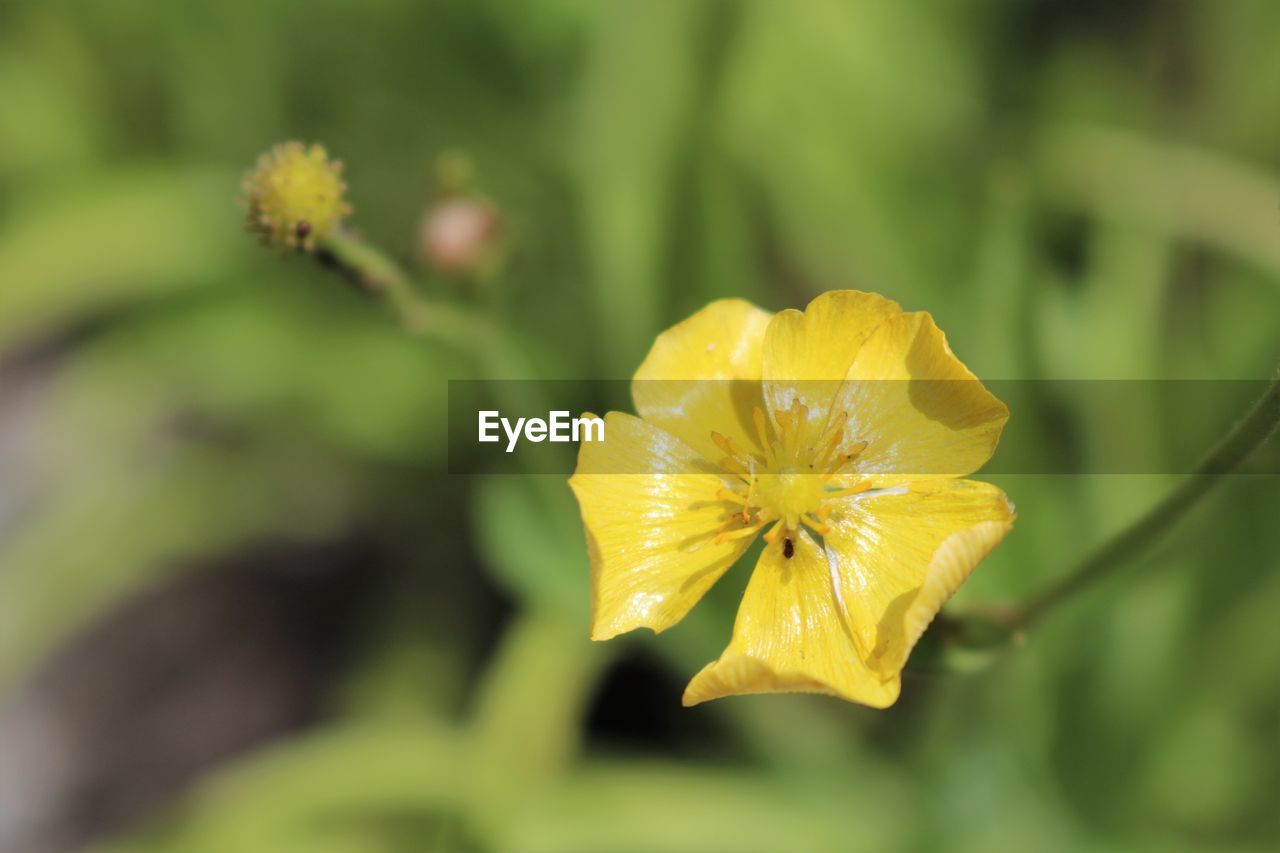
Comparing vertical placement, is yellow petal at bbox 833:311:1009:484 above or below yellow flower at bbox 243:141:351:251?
below

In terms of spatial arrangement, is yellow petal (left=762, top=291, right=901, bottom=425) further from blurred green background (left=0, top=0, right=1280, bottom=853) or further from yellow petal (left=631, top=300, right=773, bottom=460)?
blurred green background (left=0, top=0, right=1280, bottom=853)

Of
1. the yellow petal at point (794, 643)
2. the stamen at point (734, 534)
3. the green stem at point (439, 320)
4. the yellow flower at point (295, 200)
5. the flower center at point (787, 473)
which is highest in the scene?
the yellow flower at point (295, 200)

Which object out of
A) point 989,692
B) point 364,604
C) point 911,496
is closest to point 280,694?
point 364,604

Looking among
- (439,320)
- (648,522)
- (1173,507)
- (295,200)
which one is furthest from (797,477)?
(295,200)

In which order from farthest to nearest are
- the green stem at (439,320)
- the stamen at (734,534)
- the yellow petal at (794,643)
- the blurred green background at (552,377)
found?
the blurred green background at (552,377) < the green stem at (439,320) < the stamen at (734,534) < the yellow petal at (794,643)

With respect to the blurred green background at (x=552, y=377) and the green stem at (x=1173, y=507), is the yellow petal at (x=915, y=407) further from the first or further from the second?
the blurred green background at (x=552, y=377)

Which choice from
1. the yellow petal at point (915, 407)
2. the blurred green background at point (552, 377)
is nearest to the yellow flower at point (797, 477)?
the yellow petal at point (915, 407)

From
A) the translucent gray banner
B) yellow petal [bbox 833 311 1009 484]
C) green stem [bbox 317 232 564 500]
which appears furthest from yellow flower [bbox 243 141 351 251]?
yellow petal [bbox 833 311 1009 484]

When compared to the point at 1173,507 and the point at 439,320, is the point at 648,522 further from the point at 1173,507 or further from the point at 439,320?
the point at 1173,507

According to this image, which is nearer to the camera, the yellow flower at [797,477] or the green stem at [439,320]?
the yellow flower at [797,477]
